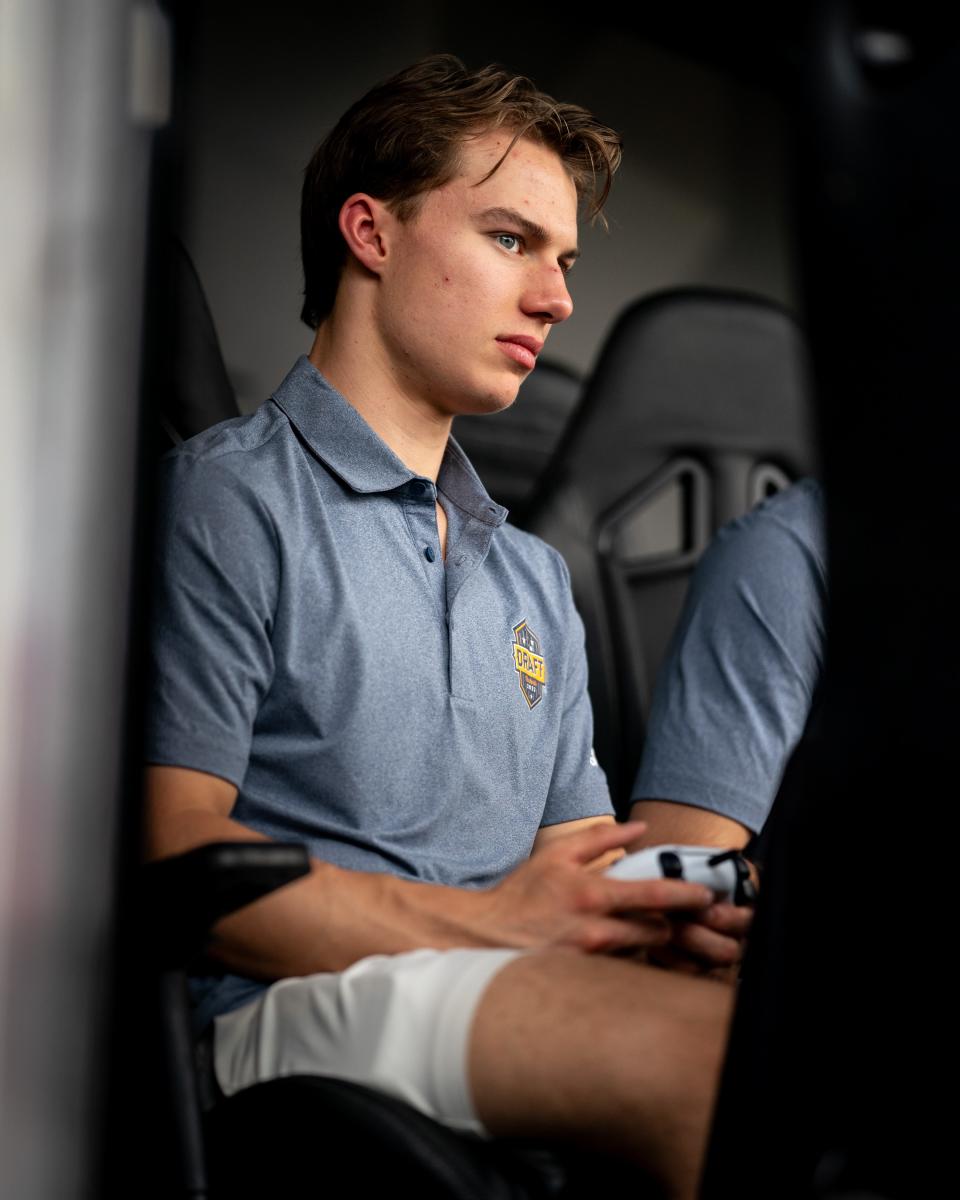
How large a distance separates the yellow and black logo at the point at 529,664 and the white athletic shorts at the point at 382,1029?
15.8 inches

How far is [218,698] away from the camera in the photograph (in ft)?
3.37

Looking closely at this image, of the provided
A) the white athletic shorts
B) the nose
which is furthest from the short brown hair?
the white athletic shorts

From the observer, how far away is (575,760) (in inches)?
54.2

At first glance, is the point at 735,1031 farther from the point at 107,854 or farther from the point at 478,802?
the point at 478,802

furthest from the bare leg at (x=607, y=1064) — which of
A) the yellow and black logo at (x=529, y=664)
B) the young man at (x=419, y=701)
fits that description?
the yellow and black logo at (x=529, y=664)

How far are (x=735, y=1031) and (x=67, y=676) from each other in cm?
32

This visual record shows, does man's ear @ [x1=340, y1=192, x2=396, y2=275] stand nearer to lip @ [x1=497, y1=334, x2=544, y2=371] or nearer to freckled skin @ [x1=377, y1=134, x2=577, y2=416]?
freckled skin @ [x1=377, y1=134, x2=577, y2=416]

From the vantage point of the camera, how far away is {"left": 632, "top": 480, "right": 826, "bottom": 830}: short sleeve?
1364mm

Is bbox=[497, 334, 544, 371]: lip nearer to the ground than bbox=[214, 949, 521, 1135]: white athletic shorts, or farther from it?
farther from it

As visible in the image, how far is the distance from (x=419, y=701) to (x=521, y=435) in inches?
33.2

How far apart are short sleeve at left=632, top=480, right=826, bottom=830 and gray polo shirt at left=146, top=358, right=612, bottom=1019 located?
0.49ft

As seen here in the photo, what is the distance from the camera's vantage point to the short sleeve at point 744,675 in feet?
4.48

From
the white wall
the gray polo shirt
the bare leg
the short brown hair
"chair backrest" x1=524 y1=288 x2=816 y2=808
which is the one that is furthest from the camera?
the white wall

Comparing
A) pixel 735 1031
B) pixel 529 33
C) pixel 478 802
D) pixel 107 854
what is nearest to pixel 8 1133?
pixel 107 854
